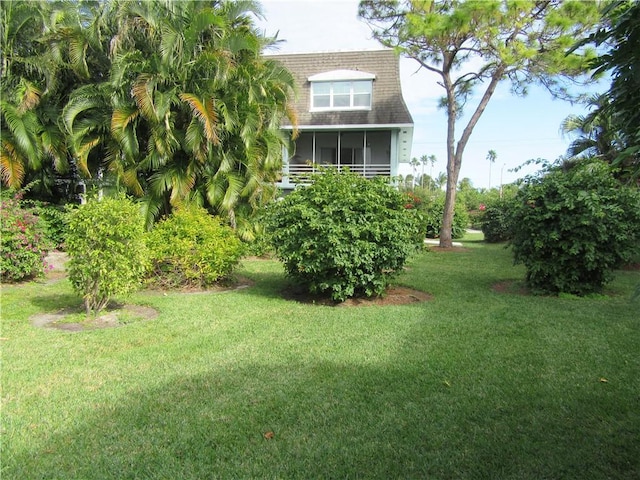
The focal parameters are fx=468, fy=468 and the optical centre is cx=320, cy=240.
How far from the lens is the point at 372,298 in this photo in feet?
26.7

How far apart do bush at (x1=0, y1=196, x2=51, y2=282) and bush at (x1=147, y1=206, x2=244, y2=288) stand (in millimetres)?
2322

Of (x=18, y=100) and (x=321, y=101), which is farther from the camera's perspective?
(x=321, y=101)

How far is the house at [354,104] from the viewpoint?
791 inches

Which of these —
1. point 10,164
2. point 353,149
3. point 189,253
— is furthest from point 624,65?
point 353,149

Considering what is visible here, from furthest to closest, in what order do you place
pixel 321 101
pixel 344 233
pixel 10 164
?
pixel 321 101, pixel 10 164, pixel 344 233

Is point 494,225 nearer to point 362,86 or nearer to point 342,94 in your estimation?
point 362,86

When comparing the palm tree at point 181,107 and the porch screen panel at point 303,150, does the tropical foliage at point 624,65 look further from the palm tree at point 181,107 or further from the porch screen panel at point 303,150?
the porch screen panel at point 303,150

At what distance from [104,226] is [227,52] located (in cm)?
708

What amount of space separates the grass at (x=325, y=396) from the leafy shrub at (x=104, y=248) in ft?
2.20

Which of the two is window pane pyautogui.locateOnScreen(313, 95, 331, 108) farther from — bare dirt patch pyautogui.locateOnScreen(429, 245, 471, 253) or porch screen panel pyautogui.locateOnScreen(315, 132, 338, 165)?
bare dirt patch pyautogui.locateOnScreen(429, 245, 471, 253)

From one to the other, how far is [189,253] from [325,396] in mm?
5365

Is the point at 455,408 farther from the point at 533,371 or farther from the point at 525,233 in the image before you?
the point at 525,233

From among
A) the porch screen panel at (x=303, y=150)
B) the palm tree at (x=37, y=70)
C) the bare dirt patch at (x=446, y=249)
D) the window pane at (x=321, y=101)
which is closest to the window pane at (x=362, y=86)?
Answer: the window pane at (x=321, y=101)

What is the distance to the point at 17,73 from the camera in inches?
488
